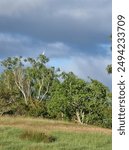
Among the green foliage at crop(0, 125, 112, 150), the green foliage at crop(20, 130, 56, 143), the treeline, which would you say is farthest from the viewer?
the treeline

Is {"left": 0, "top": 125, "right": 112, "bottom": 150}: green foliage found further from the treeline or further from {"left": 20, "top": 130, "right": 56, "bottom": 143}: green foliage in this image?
the treeline

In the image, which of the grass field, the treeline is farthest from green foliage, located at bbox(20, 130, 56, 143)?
the treeline

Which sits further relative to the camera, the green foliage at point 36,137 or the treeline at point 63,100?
the treeline at point 63,100

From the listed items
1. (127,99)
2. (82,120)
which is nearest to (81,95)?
A: (82,120)

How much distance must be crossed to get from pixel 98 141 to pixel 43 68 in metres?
58.4

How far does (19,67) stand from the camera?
3118 inches

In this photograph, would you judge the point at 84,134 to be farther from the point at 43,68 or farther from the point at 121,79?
the point at 43,68

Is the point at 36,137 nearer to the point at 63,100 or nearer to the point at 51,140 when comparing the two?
the point at 51,140

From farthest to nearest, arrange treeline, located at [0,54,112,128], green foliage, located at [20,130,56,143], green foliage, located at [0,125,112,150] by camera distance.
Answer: treeline, located at [0,54,112,128]
green foliage, located at [20,130,56,143]
green foliage, located at [0,125,112,150]

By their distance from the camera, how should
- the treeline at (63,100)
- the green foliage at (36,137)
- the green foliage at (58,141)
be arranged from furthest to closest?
1. the treeline at (63,100)
2. the green foliage at (36,137)
3. the green foliage at (58,141)

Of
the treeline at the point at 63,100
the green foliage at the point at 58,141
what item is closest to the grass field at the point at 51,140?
the green foliage at the point at 58,141

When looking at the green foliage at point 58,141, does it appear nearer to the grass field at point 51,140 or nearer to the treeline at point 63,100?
the grass field at point 51,140

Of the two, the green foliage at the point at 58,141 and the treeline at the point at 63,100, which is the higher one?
the treeline at the point at 63,100

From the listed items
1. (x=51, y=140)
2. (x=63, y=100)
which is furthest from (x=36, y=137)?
(x=63, y=100)
